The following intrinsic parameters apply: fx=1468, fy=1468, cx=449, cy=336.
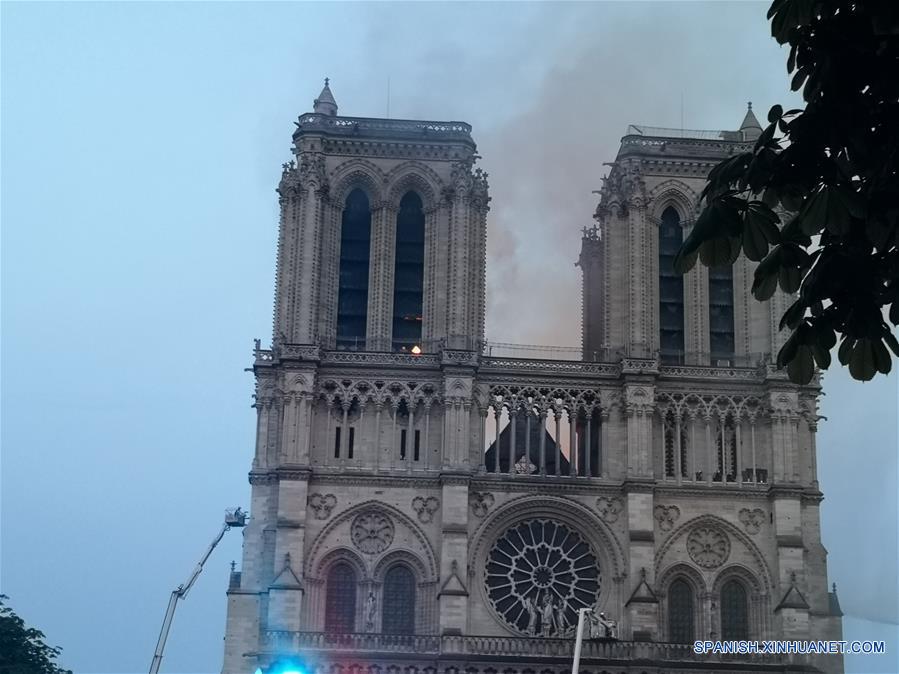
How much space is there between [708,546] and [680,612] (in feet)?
9.07

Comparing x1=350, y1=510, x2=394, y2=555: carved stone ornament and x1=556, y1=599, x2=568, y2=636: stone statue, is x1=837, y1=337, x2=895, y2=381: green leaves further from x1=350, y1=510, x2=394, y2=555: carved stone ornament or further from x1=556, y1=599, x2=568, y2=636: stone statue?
x1=350, y1=510, x2=394, y2=555: carved stone ornament

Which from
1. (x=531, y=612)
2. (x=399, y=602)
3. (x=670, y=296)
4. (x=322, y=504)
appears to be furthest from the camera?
(x=670, y=296)

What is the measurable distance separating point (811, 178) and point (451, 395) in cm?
4713

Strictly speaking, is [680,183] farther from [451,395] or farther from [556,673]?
[556,673]

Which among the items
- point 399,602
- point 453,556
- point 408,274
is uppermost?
point 408,274

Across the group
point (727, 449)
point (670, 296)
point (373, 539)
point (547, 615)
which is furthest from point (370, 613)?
point (670, 296)

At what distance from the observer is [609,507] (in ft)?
186

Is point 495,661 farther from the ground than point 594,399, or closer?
closer

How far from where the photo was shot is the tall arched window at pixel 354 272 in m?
58.9

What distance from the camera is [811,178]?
9.77 m

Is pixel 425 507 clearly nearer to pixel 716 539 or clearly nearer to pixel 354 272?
pixel 354 272

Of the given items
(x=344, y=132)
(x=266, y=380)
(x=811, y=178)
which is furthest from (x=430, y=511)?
(x=811, y=178)

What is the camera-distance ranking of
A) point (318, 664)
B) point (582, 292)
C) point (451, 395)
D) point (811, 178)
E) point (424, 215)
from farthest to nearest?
1. point (582, 292)
2. point (424, 215)
3. point (451, 395)
4. point (318, 664)
5. point (811, 178)

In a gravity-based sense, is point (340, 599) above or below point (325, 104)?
below
